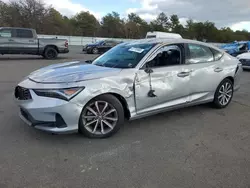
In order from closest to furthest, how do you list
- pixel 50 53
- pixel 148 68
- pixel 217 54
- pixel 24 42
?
pixel 148 68
pixel 217 54
pixel 24 42
pixel 50 53

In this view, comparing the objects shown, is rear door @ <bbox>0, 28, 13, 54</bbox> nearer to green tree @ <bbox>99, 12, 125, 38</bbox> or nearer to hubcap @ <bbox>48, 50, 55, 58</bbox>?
hubcap @ <bbox>48, 50, 55, 58</bbox>

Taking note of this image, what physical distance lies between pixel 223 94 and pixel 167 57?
1791mm

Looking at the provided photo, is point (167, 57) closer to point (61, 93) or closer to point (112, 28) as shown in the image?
point (61, 93)

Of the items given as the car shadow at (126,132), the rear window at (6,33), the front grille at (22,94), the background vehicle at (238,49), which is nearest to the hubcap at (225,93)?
the car shadow at (126,132)

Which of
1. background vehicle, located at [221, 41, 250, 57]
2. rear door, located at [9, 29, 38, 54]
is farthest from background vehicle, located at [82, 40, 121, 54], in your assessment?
background vehicle, located at [221, 41, 250, 57]

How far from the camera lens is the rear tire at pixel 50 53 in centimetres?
1511

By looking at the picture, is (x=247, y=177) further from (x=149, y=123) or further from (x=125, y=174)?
(x=149, y=123)

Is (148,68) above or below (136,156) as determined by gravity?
above

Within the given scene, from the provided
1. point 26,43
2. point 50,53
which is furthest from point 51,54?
point 26,43

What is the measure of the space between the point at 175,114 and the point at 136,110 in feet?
4.32

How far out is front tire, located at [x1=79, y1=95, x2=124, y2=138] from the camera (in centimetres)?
342

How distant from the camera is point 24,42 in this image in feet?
46.4

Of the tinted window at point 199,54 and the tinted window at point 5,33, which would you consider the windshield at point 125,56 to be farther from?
the tinted window at point 5,33

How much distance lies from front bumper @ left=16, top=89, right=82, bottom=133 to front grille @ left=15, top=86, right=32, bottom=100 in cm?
7
